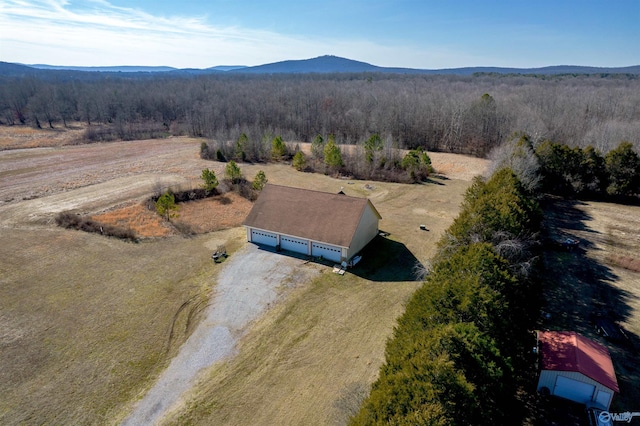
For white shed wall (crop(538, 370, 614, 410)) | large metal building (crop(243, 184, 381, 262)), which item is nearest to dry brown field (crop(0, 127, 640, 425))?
large metal building (crop(243, 184, 381, 262))

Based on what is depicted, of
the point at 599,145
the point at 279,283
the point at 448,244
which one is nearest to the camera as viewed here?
the point at 448,244

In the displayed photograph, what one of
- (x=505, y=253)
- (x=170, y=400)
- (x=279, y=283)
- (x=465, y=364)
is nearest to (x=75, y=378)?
(x=170, y=400)

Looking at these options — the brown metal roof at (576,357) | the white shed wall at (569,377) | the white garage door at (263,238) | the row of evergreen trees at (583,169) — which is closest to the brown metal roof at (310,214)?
the white garage door at (263,238)

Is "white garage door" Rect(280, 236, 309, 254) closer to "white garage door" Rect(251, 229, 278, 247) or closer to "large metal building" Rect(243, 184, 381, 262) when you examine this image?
"large metal building" Rect(243, 184, 381, 262)

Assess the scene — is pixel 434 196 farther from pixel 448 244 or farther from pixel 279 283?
pixel 279 283

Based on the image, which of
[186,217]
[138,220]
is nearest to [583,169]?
[186,217]

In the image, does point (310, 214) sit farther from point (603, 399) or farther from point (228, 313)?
Result: point (603, 399)
